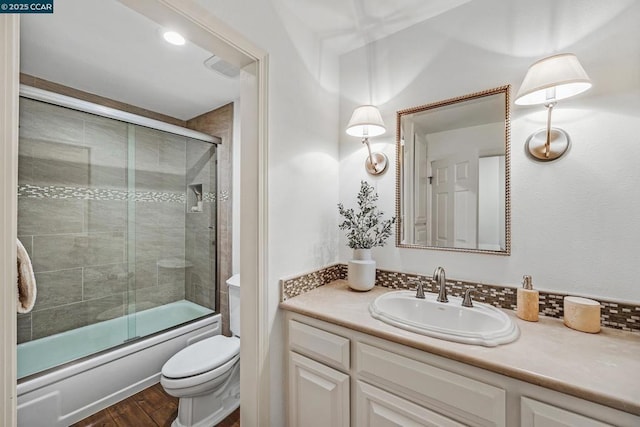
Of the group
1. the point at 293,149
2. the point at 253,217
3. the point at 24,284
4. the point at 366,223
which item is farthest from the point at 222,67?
the point at 24,284

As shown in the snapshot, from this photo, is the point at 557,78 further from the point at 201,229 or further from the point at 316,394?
the point at 201,229

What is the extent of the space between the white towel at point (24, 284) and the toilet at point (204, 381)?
3.57 feet

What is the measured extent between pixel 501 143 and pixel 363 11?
102 centimetres

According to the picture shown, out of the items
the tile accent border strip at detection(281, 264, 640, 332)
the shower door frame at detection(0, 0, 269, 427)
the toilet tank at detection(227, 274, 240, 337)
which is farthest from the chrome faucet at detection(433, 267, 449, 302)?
the toilet tank at detection(227, 274, 240, 337)

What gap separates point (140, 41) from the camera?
1598 mm

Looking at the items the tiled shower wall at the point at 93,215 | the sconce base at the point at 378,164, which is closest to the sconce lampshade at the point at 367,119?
the sconce base at the point at 378,164

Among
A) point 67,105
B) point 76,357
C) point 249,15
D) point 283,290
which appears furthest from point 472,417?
point 67,105

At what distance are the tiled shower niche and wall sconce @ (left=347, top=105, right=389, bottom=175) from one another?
1.63m

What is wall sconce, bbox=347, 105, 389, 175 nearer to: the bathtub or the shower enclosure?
the shower enclosure

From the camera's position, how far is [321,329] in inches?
48.1

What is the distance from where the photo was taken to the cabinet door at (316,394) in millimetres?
1150

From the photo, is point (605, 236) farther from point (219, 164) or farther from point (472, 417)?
point (219, 164)

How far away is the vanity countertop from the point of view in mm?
705

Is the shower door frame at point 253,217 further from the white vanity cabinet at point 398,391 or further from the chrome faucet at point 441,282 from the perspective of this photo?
the chrome faucet at point 441,282
